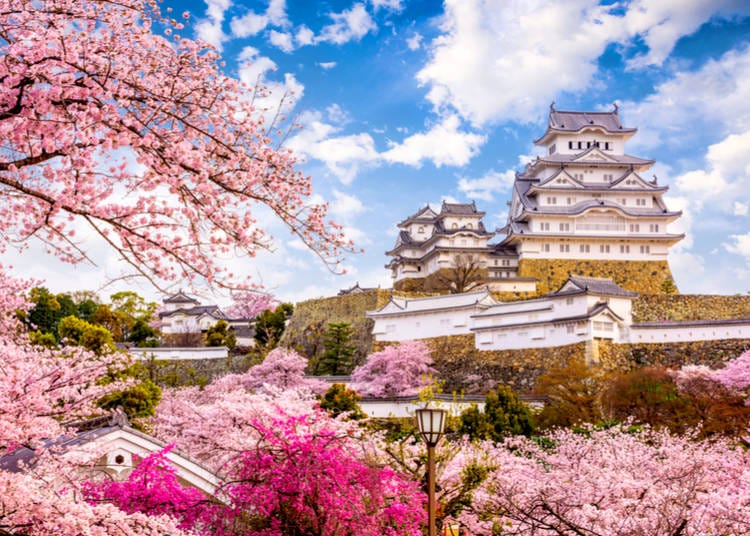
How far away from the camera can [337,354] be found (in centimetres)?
3744

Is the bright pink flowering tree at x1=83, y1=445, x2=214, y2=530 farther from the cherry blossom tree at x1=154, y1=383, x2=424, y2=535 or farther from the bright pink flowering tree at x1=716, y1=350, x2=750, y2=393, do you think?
the bright pink flowering tree at x1=716, y1=350, x2=750, y2=393

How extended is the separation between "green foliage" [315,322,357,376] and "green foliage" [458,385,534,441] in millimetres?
13751

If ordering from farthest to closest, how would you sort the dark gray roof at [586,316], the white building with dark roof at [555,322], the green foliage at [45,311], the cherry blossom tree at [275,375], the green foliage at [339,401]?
the green foliage at [45,311]
the cherry blossom tree at [275,375]
the dark gray roof at [586,316]
the white building with dark roof at [555,322]
the green foliage at [339,401]

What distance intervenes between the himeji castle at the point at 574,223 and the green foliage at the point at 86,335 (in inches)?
791

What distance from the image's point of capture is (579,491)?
38.6 feet

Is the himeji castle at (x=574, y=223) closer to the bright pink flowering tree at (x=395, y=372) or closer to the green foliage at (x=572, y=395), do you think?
the bright pink flowering tree at (x=395, y=372)

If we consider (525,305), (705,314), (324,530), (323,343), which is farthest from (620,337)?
(324,530)

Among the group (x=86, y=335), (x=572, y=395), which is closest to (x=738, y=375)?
(x=572, y=395)

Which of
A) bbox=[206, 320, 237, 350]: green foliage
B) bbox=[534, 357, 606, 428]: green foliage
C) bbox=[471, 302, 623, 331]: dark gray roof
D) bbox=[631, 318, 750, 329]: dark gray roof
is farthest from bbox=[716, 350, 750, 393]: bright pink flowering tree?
bbox=[206, 320, 237, 350]: green foliage

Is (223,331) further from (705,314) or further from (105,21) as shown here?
(105,21)

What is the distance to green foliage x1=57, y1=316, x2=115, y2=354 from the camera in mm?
30316

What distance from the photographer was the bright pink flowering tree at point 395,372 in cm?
3130

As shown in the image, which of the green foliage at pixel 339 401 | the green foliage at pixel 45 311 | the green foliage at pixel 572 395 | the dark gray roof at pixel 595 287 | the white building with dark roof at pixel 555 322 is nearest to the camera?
the green foliage at pixel 572 395

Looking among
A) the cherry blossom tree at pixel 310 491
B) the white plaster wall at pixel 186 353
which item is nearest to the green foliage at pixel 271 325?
the white plaster wall at pixel 186 353
